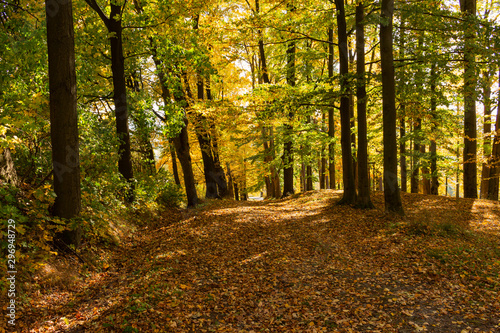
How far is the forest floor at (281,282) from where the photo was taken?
4.22 m

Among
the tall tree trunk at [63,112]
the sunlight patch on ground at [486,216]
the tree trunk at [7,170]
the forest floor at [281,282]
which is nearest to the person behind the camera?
the forest floor at [281,282]

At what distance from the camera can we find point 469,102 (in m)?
9.89

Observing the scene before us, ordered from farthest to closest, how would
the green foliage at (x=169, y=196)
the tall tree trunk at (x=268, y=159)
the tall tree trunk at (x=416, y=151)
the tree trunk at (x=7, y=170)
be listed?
the tall tree trunk at (x=268, y=159) → the tall tree trunk at (x=416, y=151) → the green foliage at (x=169, y=196) → the tree trunk at (x=7, y=170)

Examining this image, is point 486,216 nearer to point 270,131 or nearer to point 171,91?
point 270,131

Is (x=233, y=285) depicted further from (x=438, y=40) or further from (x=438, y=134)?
(x=438, y=134)

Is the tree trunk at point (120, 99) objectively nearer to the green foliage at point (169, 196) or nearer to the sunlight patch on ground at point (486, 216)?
the green foliage at point (169, 196)

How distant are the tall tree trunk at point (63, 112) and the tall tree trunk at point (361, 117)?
8.25 metres

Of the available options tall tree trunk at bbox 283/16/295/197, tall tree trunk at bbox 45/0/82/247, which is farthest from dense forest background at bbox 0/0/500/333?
tall tree trunk at bbox 283/16/295/197

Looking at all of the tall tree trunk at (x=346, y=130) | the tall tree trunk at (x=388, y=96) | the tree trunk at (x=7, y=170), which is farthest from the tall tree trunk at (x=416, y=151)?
the tree trunk at (x=7, y=170)

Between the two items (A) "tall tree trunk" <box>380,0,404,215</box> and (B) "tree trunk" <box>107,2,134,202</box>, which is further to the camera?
(B) "tree trunk" <box>107,2,134,202</box>

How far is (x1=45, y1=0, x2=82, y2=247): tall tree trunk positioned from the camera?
517 centimetres

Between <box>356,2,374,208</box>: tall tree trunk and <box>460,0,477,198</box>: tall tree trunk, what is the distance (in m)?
2.93

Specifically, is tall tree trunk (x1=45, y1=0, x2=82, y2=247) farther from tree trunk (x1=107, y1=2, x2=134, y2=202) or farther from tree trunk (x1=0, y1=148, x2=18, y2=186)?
tree trunk (x1=107, y1=2, x2=134, y2=202)

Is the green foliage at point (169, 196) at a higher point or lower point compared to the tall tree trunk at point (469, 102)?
lower
